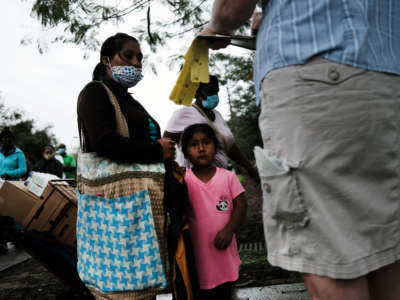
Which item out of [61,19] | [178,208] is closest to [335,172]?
[178,208]

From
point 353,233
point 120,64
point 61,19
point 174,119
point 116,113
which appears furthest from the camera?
point 61,19

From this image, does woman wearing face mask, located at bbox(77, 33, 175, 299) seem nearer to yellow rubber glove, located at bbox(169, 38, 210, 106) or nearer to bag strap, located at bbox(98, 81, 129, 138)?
bag strap, located at bbox(98, 81, 129, 138)

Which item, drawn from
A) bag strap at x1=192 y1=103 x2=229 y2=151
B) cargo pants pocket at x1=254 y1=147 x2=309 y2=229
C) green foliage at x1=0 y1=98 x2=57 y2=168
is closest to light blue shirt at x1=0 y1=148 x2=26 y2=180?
bag strap at x1=192 y1=103 x2=229 y2=151

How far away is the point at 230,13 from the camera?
110cm

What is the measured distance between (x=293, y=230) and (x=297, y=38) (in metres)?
0.54

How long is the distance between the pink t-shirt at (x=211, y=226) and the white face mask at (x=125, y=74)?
0.80 m

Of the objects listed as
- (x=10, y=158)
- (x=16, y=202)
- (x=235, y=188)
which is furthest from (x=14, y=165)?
(x=235, y=188)

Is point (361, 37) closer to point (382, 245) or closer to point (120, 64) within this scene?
point (382, 245)

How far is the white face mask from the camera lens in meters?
2.13

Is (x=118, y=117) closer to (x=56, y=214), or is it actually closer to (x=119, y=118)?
(x=119, y=118)

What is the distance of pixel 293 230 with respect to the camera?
95cm

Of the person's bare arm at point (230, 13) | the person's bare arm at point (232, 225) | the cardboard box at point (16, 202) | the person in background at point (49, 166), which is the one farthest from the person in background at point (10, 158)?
the person's bare arm at point (230, 13)

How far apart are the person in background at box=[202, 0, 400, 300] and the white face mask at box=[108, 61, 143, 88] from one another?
1.33m

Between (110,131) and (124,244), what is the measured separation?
23.1 inches
